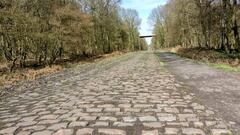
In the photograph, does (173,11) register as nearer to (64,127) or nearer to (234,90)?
(234,90)

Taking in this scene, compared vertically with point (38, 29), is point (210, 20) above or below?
A: above

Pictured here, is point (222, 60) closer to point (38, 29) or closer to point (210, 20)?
point (210, 20)

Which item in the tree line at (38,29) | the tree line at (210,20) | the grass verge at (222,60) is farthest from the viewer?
the tree line at (210,20)

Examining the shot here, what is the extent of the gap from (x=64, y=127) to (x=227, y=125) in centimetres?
305

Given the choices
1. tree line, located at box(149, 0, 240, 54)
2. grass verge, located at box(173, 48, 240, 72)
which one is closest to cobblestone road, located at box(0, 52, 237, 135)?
grass verge, located at box(173, 48, 240, 72)

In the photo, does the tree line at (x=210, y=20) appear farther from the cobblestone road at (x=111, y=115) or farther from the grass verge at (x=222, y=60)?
the cobblestone road at (x=111, y=115)

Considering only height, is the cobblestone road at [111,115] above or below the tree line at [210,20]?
below

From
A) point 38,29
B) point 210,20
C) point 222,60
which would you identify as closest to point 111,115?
point 222,60

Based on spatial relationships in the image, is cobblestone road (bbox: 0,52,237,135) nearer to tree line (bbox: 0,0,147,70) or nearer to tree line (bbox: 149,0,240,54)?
tree line (bbox: 0,0,147,70)

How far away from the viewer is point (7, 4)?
72.0ft

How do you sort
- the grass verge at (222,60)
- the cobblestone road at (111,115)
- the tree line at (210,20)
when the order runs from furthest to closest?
the tree line at (210,20)
the grass verge at (222,60)
the cobblestone road at (111,115)

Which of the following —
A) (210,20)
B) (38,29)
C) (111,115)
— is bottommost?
(111,115)

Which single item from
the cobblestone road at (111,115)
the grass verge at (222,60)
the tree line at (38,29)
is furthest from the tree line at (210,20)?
the cobblestone road at (111,115)

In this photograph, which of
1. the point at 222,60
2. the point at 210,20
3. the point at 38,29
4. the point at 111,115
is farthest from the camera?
the point at 210,20
